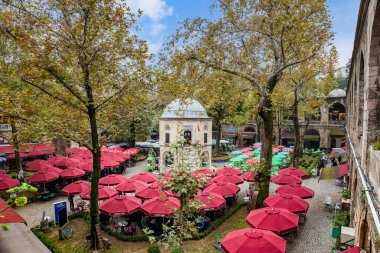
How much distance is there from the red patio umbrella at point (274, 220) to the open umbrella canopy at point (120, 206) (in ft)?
19.3

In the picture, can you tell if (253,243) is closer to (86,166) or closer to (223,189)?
(223,189)

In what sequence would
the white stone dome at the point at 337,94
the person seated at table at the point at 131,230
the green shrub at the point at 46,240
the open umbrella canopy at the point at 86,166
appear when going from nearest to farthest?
1. the green shrub at the point at 46,240
2. the person seated at table at the point at 131,230
3. the open umbrella canopy at the point at 86,166
4. the white stone dome at the point at 337,94

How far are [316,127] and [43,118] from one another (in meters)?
43.7

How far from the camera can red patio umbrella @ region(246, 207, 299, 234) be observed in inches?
460

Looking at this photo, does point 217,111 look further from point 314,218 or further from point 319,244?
point 319,244

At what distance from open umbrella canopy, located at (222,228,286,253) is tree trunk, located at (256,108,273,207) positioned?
14.9 feet

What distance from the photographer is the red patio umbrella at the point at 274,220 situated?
460 inches

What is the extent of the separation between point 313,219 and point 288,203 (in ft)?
11.6

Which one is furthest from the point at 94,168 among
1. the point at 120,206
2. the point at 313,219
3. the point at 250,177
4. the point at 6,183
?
the point at 313,219

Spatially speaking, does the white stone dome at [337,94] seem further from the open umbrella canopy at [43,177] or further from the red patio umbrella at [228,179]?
the open umbrella canopy at [43,177]

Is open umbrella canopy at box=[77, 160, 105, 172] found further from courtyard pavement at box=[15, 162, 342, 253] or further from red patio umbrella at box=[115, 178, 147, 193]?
red patio umbrella at box=[115, 178, 147, 193]

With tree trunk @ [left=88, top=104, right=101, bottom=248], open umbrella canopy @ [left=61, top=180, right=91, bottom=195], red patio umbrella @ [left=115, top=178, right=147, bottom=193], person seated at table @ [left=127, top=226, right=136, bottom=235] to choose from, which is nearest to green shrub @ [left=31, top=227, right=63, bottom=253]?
tree trunk @ [left=88, top=104, right=101, bottom=248]

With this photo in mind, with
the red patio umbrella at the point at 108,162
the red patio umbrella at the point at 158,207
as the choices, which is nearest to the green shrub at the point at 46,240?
the red patio umbrella at the point at 158,207

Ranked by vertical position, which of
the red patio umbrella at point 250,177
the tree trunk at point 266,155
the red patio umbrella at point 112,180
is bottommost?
the red patio umbrella at point 112,180
